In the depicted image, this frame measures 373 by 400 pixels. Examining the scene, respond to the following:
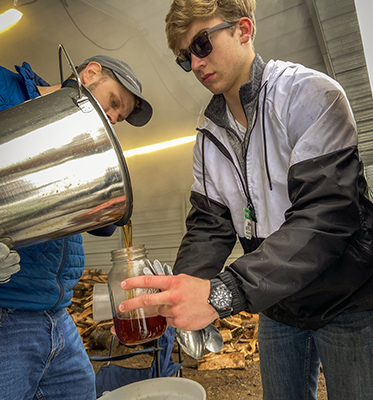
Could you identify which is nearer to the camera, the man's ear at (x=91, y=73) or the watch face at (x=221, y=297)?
the watch face at (x=221, y=297)

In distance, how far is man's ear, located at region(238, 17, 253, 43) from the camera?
1418 mm

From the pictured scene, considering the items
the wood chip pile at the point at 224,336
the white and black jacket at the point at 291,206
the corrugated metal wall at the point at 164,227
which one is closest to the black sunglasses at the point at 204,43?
the white and black jacket at the point at 291,206

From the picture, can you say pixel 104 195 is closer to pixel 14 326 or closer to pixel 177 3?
pixel 14 326

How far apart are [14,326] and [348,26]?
3020mm

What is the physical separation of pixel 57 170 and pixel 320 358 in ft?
3.83

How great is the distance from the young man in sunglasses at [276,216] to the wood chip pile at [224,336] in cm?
300

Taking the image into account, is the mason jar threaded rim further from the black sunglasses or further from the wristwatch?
the black sunglasses

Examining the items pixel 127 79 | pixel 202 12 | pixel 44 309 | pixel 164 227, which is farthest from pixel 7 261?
pixel 164 227

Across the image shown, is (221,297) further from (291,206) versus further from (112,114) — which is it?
(112,114)

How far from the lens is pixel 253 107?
4.34ft

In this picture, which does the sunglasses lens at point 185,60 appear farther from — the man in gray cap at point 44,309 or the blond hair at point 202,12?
the man in gray cap at point 44,309

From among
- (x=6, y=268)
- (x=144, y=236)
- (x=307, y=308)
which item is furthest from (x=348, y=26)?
(x=144, y=236)

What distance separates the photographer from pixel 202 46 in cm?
140

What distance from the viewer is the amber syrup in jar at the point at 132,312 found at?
3.66 feet
